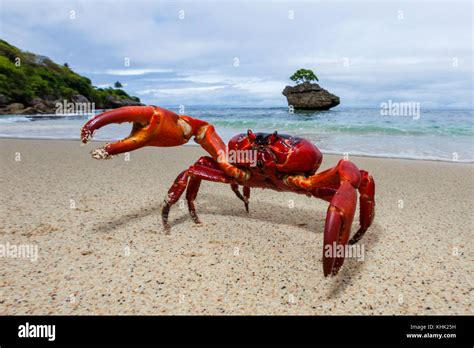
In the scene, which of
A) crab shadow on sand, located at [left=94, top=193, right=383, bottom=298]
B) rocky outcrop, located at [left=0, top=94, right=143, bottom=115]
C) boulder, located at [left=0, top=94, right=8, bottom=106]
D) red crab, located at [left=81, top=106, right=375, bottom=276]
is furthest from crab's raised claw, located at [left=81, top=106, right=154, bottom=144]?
boulder, located at [left=0, top=94, right=8, bottom=106]

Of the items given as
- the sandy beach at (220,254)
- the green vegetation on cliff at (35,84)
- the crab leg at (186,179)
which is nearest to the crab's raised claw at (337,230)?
the sandy beach at (220,254)

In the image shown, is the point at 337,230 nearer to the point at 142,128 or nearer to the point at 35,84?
the point at 142,128

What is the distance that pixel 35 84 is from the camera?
45.2 m

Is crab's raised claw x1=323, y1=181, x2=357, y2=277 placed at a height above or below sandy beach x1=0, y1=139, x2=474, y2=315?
above

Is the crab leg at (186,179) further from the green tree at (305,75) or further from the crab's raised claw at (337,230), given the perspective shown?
the green tree at (305,75)

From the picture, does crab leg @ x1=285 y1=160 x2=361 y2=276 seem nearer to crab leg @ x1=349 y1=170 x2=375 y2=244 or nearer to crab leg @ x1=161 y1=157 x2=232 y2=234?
crab leg @ x1=349 y1=170 x2=375 y2=244

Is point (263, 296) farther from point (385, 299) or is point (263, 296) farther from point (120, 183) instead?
point (120, 183)

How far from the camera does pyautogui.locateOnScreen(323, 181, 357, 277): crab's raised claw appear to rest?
219 cm

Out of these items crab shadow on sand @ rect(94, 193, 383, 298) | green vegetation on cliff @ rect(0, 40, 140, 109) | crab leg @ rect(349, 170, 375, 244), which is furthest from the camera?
green vegetation on cliff @ rect(0, 40, 140, 109)

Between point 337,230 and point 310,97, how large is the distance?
44664mm

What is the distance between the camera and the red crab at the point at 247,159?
9.16ft

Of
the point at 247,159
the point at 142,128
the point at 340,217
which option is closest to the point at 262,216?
the point at 247,159

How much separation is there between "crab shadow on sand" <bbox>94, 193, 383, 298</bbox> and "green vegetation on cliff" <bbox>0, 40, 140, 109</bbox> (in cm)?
2655

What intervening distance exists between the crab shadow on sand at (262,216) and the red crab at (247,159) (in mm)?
267
